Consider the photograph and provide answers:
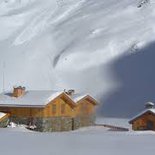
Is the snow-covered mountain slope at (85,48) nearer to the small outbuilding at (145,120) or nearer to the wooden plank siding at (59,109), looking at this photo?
the wooden plank siding at (59,109)

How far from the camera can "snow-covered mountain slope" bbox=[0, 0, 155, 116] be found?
102 m

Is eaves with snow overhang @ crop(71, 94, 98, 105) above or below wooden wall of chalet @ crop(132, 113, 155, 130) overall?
above

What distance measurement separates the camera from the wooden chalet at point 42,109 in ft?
176

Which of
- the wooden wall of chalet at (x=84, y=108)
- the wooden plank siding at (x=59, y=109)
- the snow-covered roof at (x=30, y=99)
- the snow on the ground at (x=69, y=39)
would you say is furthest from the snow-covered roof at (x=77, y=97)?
the snow on the ground at (x=69, y=39)

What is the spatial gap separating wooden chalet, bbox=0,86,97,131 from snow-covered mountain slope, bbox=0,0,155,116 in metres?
26.1

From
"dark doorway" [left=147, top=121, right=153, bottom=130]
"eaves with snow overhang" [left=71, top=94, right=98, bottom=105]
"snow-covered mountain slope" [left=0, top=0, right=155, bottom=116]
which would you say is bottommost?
"dark doorway" [left=147, top=121, right=153, bottom=130]

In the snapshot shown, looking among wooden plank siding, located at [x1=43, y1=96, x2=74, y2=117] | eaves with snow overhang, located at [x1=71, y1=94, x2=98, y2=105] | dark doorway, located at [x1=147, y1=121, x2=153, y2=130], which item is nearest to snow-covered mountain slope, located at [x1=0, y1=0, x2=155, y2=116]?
eaves with snow overhang, located at [x1=71, y1=94, x2=98, y2=105]

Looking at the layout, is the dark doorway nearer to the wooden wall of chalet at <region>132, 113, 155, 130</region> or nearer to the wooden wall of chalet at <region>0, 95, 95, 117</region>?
the wooden wall of chalet at <region>132, 113, 155, 130</region>

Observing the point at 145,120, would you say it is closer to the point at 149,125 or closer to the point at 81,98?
the point at 149,125

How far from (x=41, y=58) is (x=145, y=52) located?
898 inches

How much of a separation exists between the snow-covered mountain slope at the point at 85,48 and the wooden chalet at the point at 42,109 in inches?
1028

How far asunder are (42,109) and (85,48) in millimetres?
66197

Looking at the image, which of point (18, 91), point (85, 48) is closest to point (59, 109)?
point (18, 91)

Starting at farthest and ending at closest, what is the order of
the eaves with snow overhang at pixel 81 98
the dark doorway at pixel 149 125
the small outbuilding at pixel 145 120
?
1. the eaves with snow overhang at pixel 81 98
2. the dark doorway at pixel 149 125
3. the small outbuilding at pixel 145 120
